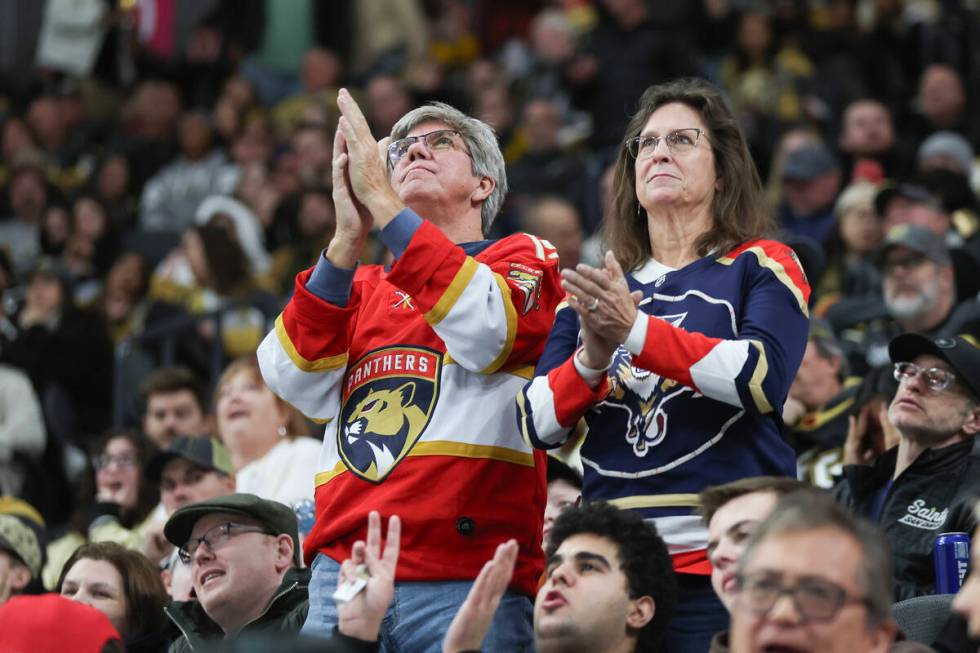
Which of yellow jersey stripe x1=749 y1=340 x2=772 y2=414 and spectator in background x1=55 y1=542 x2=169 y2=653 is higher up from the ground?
yellow jersey stripe x1=749 y1=340 x2=772 y2=414

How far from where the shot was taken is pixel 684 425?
413 cm

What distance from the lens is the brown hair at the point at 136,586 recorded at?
5742mm

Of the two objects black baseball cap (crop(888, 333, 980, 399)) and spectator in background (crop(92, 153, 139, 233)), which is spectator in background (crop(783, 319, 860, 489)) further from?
spectator in background (crop(92, 153, 139, 233))

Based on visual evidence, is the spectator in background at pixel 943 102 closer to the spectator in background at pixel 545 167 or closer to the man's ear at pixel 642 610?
the spectator in background at pixel 545 167

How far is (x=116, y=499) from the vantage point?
7664mm

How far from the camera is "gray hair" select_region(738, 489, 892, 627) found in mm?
3250

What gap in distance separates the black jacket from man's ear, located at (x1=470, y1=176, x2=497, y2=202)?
1.77m

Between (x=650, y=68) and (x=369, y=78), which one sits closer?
(x=650, y=68)

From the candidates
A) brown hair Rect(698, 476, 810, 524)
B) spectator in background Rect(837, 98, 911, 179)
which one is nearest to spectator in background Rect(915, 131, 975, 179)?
spectator in background Rect(837, 98, 911, 179)

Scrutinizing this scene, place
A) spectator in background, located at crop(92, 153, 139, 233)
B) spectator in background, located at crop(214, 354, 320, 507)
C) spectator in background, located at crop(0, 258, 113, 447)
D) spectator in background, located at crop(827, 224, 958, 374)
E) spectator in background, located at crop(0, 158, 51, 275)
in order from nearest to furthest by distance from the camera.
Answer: spectator in background, located at crop(214, 354, 320, 507) < spectator in background, located at crop(827, 224, 958, 374) < spectator in background, located at crop(0, 258, 113, 447) < spectator in background, located at crop(0, 158, 51, 275) < spectator in background, located at crop(92, 153, 139, 233)

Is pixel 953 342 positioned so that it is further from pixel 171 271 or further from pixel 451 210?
pixel 171 271

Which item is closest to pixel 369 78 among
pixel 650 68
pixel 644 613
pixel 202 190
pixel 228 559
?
pixel 202 190

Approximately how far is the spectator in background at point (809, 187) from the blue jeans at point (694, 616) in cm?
581

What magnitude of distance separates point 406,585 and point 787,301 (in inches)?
48.4
